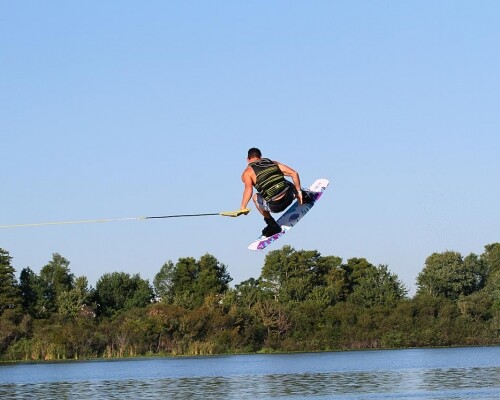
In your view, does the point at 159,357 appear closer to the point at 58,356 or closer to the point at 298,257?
the point at 58,356

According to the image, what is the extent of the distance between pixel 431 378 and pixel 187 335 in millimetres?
34009

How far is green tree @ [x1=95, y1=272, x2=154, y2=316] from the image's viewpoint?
93.6 m

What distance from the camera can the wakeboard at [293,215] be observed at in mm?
22000

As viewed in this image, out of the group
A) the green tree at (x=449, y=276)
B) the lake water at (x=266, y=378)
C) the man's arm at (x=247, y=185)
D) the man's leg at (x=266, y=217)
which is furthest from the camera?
the green tree at (x=449, y=276)

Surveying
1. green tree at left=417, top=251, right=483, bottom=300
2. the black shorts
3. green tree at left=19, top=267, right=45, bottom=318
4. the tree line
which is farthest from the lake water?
green tree at left=417, top=251, right=483, bottom=300

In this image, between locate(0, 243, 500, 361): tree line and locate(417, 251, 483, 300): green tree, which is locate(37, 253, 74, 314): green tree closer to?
locate(0, 243, 500, 361): tree line

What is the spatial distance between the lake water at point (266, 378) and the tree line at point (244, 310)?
4545 millimetres

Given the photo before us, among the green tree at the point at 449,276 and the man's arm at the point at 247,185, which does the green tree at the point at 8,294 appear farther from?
the man's arm at the point at 247,185

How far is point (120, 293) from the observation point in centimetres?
9531

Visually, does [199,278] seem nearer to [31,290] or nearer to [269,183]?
[31,290]

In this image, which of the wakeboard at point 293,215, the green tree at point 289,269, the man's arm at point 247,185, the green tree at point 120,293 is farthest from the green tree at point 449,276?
the man's arm at point 247,185

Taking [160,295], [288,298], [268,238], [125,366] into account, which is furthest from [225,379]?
[160,295]

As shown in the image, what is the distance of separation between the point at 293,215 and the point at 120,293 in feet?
242

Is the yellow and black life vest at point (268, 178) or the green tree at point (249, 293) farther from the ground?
the green tree at point (249, 293)
